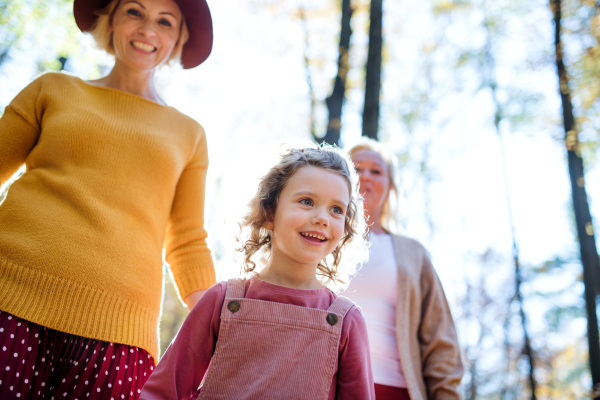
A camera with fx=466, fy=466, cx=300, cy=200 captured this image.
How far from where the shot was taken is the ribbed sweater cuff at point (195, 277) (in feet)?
7.20

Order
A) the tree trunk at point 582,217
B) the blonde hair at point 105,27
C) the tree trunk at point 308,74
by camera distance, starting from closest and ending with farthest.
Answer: the blonde hair at point 105,27 < the tree trunk at point 582,217 < the tree trunk at point 308,74

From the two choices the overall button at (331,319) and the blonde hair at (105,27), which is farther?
the blonde hair at (105,27)

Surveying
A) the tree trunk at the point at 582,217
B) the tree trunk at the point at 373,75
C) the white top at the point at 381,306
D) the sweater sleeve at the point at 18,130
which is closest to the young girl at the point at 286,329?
the white top at the point at 381,306

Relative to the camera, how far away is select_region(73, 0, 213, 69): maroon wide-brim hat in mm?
2523

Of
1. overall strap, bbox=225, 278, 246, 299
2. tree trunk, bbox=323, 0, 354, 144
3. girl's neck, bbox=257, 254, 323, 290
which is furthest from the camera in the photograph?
tree trunk, bbox=323, 0, 354, 144

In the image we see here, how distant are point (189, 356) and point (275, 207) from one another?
0.74 m

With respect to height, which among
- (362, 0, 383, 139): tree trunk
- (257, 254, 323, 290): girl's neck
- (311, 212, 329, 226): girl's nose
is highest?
(362, 0, 383, 139): tree trunk

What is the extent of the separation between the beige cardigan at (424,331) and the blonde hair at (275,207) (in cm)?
67

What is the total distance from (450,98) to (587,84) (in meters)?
4.62

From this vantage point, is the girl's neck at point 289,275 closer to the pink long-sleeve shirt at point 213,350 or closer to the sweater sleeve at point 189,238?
the pink long-sleeve shirt at point 213,350

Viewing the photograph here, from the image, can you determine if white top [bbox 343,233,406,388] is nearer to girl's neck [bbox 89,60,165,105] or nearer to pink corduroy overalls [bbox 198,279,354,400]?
pink corduroy overalls [bbox 198,279,354,400]

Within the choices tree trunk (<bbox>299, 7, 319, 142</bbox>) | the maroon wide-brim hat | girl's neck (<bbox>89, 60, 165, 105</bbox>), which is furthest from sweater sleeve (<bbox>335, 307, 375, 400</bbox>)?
tree trunk (<bbox>299, 7, 319, 142</bbox>)

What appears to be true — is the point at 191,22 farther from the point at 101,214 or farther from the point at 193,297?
→ the point at 193,297

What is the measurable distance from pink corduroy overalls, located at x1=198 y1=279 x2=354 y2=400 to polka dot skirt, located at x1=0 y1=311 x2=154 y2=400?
0.38 m
